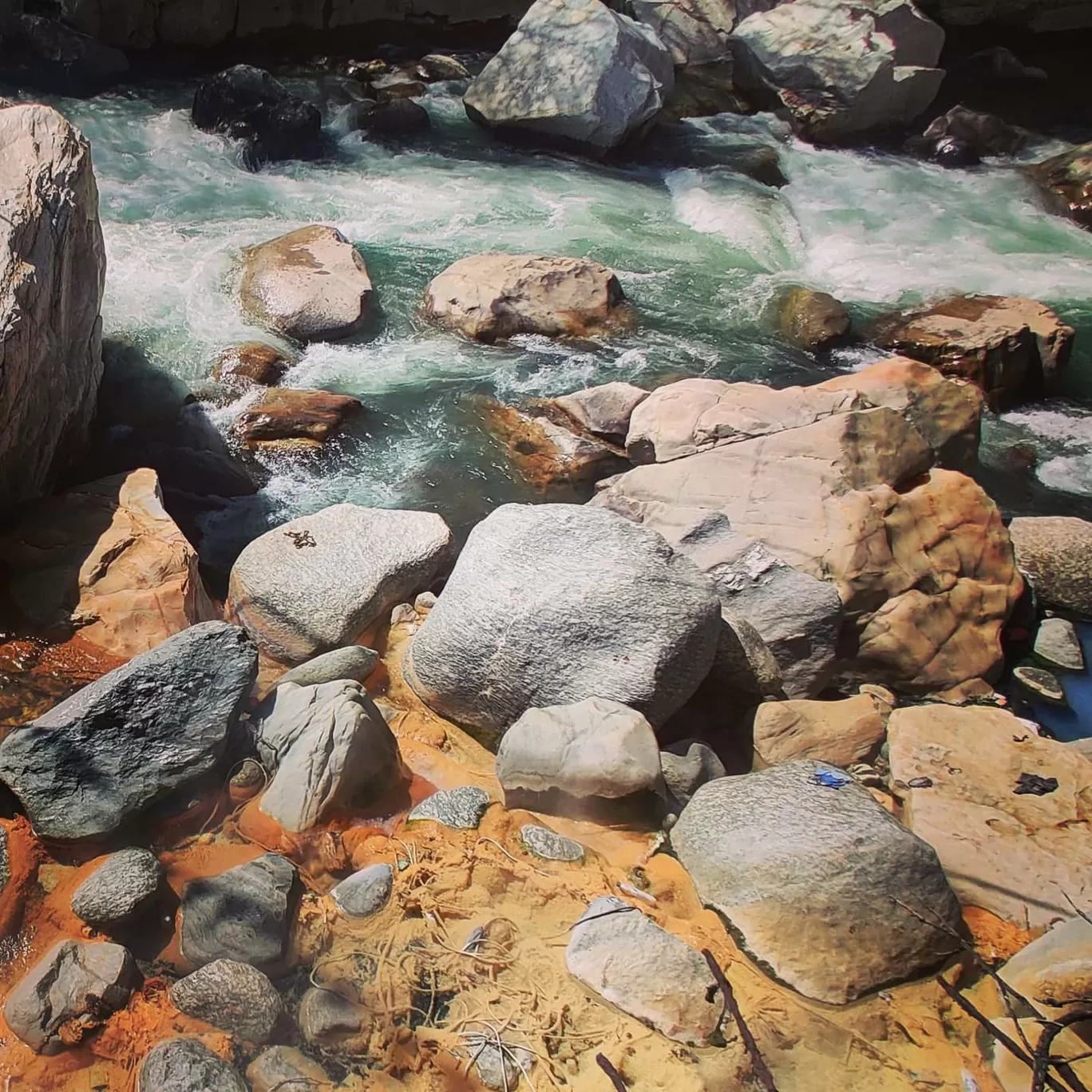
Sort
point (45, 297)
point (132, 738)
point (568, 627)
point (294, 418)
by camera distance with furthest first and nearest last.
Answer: point (294, 418) < point (45, 297) < point (568, 627) < point (132, 738)

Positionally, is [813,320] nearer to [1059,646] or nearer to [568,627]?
[1059,646]

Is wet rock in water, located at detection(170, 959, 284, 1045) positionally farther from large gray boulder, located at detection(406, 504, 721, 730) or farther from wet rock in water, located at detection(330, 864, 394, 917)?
large gray boulder, located at detection(406, 504, 721, 730)

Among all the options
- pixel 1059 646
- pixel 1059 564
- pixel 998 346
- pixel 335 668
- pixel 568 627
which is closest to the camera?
pixel 568 627

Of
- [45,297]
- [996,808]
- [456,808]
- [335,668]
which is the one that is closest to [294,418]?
[45,297]

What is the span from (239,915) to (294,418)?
3735 mm

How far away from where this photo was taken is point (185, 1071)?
8.36ft

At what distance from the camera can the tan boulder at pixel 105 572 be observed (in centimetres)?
417

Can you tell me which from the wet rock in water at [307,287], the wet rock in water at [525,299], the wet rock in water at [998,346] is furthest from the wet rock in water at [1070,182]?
the wet rock in water at [307,287]

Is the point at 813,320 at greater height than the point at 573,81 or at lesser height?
lesser

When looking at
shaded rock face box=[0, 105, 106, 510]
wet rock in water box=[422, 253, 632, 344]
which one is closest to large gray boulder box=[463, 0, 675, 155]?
wet rock in water box=[422, 253, 632, 344]

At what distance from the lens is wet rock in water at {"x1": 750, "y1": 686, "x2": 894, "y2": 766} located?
4.12 m

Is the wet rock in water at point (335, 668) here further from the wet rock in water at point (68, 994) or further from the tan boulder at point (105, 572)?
the wet rock in water at point (68, 994)

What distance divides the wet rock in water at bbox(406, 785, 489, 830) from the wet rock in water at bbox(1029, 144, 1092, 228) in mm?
9410

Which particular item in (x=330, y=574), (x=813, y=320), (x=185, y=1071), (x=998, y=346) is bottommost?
(x=330, y=574)
